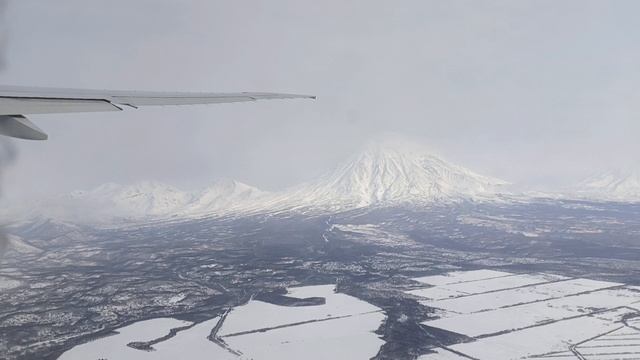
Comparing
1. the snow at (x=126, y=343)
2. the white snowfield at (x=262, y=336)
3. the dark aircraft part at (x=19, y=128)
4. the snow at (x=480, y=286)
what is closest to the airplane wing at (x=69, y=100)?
the dark aircraft part at (x=19, y=128)

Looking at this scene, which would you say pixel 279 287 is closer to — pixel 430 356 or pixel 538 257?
pixel 430 356

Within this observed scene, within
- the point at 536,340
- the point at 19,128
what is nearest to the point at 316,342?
the point at 536,340

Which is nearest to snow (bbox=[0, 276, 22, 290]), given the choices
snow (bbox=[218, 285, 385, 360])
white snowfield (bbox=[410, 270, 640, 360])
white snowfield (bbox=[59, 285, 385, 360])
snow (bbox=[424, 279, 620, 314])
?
white snowfield (bbox=[59, 285, 385, 360])

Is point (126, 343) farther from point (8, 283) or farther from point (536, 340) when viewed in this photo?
point (8, 283)

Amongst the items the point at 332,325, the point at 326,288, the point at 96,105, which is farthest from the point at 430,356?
the point at 96,105

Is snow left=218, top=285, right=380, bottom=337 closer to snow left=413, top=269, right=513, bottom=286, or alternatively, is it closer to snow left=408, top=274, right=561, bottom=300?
snow left=408, top=274, right=561, bottom=300

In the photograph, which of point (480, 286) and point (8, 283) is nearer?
point (480, 286)
